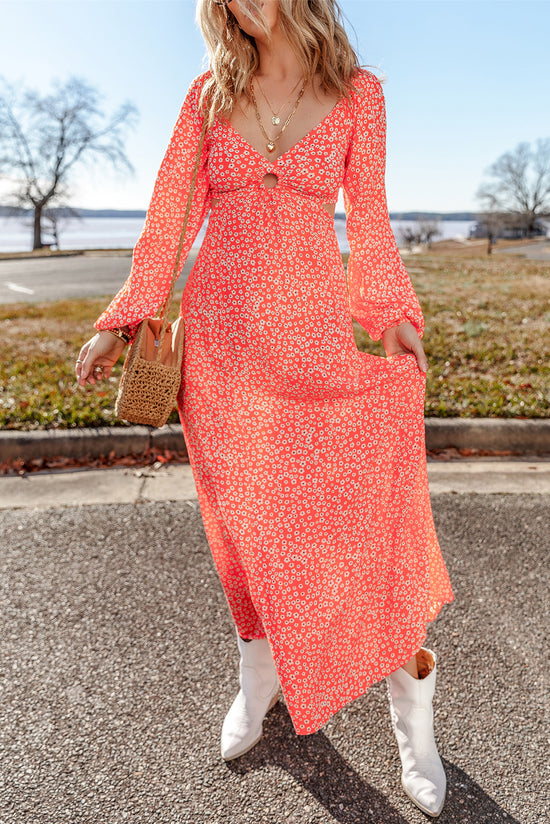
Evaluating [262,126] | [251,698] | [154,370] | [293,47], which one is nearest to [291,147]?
[262,126]

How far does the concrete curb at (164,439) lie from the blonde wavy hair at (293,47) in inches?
95.8

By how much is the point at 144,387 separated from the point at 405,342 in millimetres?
751

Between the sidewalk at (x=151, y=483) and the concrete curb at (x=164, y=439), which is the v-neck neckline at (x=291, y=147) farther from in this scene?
the concrete curb at (x=164, y=439)

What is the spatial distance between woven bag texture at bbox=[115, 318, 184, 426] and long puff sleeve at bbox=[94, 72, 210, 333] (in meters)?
0.07

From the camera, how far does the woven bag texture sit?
5.45 feet

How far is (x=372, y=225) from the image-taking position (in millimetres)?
1824

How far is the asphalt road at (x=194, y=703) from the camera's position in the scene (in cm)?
173

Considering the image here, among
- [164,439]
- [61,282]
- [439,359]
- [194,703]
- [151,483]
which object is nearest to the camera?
[194,703]

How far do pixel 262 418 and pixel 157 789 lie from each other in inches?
42.7

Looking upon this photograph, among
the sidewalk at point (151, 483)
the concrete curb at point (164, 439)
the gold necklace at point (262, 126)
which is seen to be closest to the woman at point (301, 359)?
the gold necklace at point (262, 126)

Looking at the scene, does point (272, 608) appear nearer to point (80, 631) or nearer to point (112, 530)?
point (80, 631)

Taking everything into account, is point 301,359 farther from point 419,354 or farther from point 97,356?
point 97,356

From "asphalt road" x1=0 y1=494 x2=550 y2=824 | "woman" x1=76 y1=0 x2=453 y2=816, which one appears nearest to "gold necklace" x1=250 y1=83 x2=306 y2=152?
"woman" x1=76 y1=0 x2=453 y2=816

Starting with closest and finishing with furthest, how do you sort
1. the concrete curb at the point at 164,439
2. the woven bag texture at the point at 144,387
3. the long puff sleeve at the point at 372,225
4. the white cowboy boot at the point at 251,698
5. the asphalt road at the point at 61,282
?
the woven bag texture at the point at 144,387, the long puff sleeve at the point at 372,225, the white cowboy boot at the point at 251,698, the concrete curb at the point at 164,439, the asphalt road at the point at 61,282
